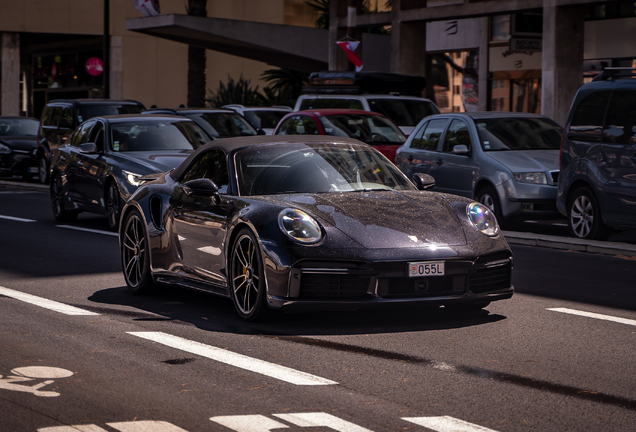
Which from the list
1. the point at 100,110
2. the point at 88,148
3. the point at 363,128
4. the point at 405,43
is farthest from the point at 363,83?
the point at 405,43

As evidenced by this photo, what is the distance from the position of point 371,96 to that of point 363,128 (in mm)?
2691

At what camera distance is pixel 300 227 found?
284 inches

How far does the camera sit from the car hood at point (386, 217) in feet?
23.5

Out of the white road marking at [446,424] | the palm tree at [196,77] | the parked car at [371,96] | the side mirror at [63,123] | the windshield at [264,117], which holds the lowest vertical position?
the white road marking at [446,424]

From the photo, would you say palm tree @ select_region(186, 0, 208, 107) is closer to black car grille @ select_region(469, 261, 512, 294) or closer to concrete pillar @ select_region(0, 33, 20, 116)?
concrete pillar @ select_region(0, 33, 20, 116)

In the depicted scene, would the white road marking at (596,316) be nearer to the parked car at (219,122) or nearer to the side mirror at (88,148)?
the side mirror at (88,148)

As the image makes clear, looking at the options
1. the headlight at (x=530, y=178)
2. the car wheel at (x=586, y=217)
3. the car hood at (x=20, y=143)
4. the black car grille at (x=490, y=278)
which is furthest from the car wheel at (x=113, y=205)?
the car hood at (x=20, y=143)

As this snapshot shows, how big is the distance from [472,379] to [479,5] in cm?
2321

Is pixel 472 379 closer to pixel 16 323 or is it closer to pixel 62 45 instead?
pixel 16 323

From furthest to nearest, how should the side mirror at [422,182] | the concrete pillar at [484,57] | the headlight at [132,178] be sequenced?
the concrete pillar at [484,57] → the headlight at [132,178] → the side mirror at [422,182]

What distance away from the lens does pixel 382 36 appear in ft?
115

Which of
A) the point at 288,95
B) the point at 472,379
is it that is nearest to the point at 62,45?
the point at 288,95

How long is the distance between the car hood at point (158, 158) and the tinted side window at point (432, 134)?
362cm

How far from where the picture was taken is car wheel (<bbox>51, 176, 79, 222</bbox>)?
15.9 meters
